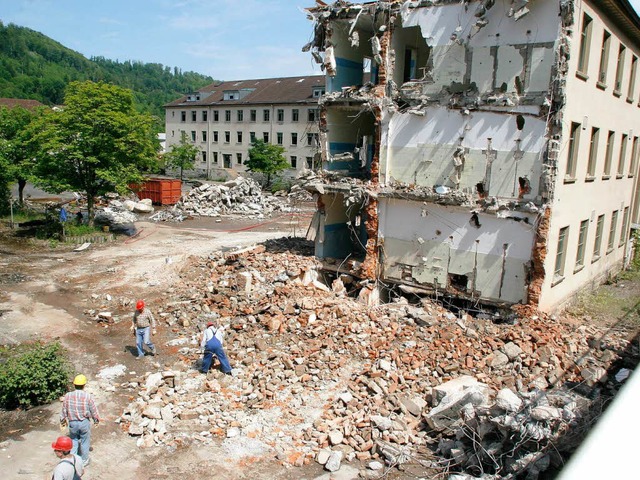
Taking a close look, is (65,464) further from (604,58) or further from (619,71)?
(619,71)

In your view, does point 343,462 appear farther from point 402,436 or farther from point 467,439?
point 467,439

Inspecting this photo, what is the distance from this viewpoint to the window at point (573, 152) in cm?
1579

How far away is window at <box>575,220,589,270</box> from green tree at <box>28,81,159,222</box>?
69.3ft

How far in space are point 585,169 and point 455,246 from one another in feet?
18.0

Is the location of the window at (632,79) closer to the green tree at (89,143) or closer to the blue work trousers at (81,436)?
the blue work trousers at (81,436)

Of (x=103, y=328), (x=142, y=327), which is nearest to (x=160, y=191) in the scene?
(x=103, y=328)

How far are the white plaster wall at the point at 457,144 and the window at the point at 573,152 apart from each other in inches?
61.7

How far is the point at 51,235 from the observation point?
87.3 ft

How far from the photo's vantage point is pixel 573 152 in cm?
1602

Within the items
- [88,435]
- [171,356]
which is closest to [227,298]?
[171,356]

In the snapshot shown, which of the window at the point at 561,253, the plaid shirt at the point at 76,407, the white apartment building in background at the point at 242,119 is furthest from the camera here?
the white apartment building in background at the point at 242,119

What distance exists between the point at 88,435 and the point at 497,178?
42.5ft

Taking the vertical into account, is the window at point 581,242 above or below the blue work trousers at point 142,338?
above

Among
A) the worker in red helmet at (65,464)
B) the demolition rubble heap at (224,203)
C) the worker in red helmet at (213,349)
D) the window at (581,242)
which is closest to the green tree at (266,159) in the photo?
the demolition rubble heap at (224,203)
